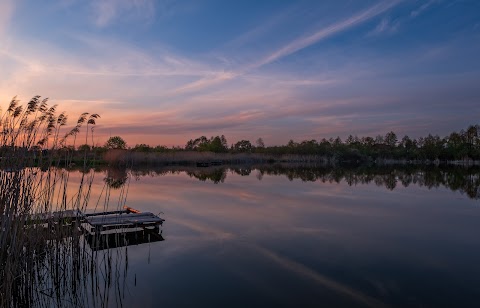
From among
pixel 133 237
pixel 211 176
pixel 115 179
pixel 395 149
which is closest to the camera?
pixel 133 237

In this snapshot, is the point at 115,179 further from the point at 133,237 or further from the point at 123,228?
the point at 123,228

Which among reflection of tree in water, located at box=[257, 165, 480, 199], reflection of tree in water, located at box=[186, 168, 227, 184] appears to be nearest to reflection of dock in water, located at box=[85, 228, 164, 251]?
reflection of tree in water, located at box=[186, 168, 227, 184]

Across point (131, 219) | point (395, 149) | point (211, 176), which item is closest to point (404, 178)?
point (211, 176)

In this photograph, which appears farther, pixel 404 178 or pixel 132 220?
pixel 404 178

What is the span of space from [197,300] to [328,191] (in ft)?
40.5

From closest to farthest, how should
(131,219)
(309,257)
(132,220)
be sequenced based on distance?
(309,257)
(132,220)
(131,219)

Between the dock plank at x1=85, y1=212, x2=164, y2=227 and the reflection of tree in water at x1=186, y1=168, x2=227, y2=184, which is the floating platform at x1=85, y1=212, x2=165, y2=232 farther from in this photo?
the reflection of tree in water at x1=186, y1=168, x2=227, y2=184

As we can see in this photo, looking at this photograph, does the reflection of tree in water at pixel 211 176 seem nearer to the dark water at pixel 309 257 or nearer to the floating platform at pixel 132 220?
the dark water at pixel 309 257

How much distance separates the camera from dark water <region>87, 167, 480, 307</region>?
4.65 m

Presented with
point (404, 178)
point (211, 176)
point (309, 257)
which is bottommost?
point (309, 257)

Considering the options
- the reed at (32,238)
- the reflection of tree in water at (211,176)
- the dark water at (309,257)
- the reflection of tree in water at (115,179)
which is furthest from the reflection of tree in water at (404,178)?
the reed at (32,238)

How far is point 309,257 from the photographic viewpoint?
6219 mm

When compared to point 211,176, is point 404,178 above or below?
below

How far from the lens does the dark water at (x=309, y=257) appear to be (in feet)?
15.3
